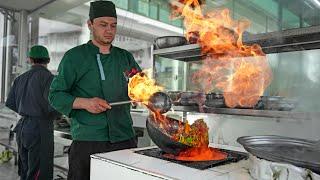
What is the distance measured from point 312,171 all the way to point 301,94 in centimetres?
138

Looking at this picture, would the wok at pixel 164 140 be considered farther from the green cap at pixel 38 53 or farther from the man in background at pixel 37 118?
the green cap at pixel 38 53

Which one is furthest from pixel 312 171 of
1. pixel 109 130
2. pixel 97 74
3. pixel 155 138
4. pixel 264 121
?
pixel 264 121

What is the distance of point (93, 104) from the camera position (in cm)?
147

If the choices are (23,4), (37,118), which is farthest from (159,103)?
(23,4)

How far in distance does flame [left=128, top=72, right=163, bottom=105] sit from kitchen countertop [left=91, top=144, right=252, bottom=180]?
0.30 meters

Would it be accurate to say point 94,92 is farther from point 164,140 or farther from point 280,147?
point 280,147

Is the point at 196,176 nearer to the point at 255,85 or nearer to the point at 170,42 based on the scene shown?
the point at 255,85

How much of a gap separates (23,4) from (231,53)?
309 centimetres

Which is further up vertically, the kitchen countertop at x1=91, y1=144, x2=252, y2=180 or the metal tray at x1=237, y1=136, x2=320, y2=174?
the metal tray at x1=237, y1=136, x2=320, y2=174

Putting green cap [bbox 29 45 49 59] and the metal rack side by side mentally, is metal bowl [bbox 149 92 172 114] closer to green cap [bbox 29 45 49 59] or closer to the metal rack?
the metal rack

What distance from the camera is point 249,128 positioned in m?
2.18

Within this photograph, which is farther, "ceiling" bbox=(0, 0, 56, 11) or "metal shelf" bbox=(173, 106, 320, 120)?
"ceiling" bbox=(0, 0, 56, 11)

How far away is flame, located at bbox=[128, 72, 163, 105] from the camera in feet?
4.87

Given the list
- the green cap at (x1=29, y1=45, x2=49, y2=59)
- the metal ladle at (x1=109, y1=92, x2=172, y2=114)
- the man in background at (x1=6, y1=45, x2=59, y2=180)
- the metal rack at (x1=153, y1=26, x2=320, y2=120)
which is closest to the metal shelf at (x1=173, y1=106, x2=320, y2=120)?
the metal rack at (x1=153, y1=26, x2=320, y2=120)
